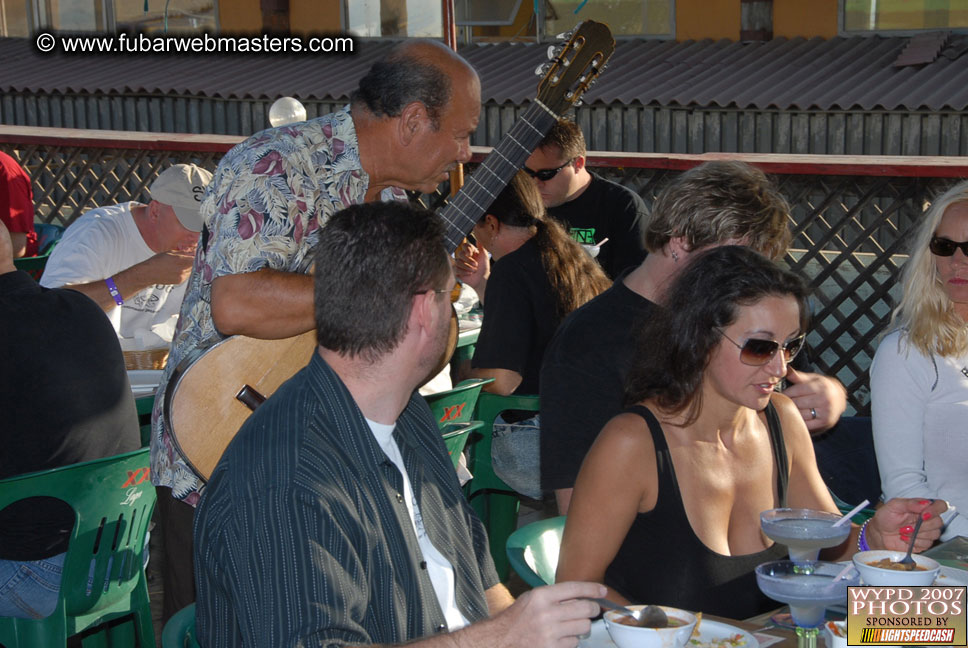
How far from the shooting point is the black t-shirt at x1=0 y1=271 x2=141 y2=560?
289 centimetres

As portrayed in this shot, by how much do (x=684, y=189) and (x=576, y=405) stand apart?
608 mm

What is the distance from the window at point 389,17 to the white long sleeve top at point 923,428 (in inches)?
490

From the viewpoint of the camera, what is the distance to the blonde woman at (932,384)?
9.68ft

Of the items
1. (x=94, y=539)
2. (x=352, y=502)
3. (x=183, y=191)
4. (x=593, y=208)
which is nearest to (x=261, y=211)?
(x=94, y=539)

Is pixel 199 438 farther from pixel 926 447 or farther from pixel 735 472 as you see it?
pixel 926 447

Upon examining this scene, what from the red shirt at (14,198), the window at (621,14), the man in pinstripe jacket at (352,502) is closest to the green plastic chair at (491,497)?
the man in pinstripe jacket at (352,502)

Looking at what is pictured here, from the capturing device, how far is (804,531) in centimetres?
189

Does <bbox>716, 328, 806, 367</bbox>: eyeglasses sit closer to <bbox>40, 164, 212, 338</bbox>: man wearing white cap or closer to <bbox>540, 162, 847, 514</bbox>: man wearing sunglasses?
<bbox>540, 162, 847, 514</bbox>: man wearing sunglasses

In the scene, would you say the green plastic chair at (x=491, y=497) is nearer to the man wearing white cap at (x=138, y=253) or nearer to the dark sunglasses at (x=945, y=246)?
the man wearing white cap at (x=138, y=253)

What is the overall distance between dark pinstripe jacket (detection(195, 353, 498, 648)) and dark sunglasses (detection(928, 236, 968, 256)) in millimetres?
1854

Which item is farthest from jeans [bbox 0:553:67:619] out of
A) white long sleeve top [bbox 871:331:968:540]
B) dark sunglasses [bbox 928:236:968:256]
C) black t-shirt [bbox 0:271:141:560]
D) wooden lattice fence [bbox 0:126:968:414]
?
wooden lattice fence [bbox 0:126:968:414]

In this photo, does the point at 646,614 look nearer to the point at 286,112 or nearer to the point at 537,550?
the point at 537,550

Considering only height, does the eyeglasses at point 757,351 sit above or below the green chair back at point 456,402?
above

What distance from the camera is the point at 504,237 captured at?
4.05 meters
